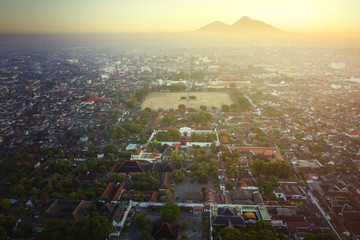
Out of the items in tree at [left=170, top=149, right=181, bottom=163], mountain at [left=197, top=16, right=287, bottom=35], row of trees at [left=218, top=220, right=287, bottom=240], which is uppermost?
mountain at [left=197, top=16, right=287, bottom=35]

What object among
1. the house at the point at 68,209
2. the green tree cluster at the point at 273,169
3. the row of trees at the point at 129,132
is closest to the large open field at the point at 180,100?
the row of trees at the point at 129,132

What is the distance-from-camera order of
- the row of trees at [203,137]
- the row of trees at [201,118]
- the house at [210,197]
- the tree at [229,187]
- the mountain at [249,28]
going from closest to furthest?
the house at [210,197] < the tree at [229,187] < the row of trees at [203,137] < the row of trees at [201,118] < the mountain at [249,28]

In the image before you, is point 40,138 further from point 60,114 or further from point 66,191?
point 66,191

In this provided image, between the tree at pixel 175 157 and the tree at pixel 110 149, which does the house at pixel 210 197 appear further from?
the tree at pixel 110 149

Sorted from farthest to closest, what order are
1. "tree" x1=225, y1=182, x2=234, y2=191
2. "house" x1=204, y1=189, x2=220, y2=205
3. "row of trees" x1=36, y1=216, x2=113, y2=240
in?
"tree" x1=225, y1=182, x2=234, y2=191
"house" x1=204, y1=189, x2=220, y2=205
"row of trees" x1=36, y1=216, x2=113, y2=240

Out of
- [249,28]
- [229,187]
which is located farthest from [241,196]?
[249,28]

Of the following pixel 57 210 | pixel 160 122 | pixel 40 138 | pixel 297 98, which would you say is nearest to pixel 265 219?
pixel 57 210

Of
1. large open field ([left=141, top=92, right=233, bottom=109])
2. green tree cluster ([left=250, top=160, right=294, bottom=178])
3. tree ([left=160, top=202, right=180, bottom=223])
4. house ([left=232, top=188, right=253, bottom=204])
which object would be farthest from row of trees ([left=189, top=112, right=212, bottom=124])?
tree ([left=160, top=202, right=180, bottom=223])

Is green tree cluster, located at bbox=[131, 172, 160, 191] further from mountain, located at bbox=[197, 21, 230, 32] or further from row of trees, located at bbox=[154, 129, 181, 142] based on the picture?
mountain, located at bbox=[197, 21, 230, 32]
